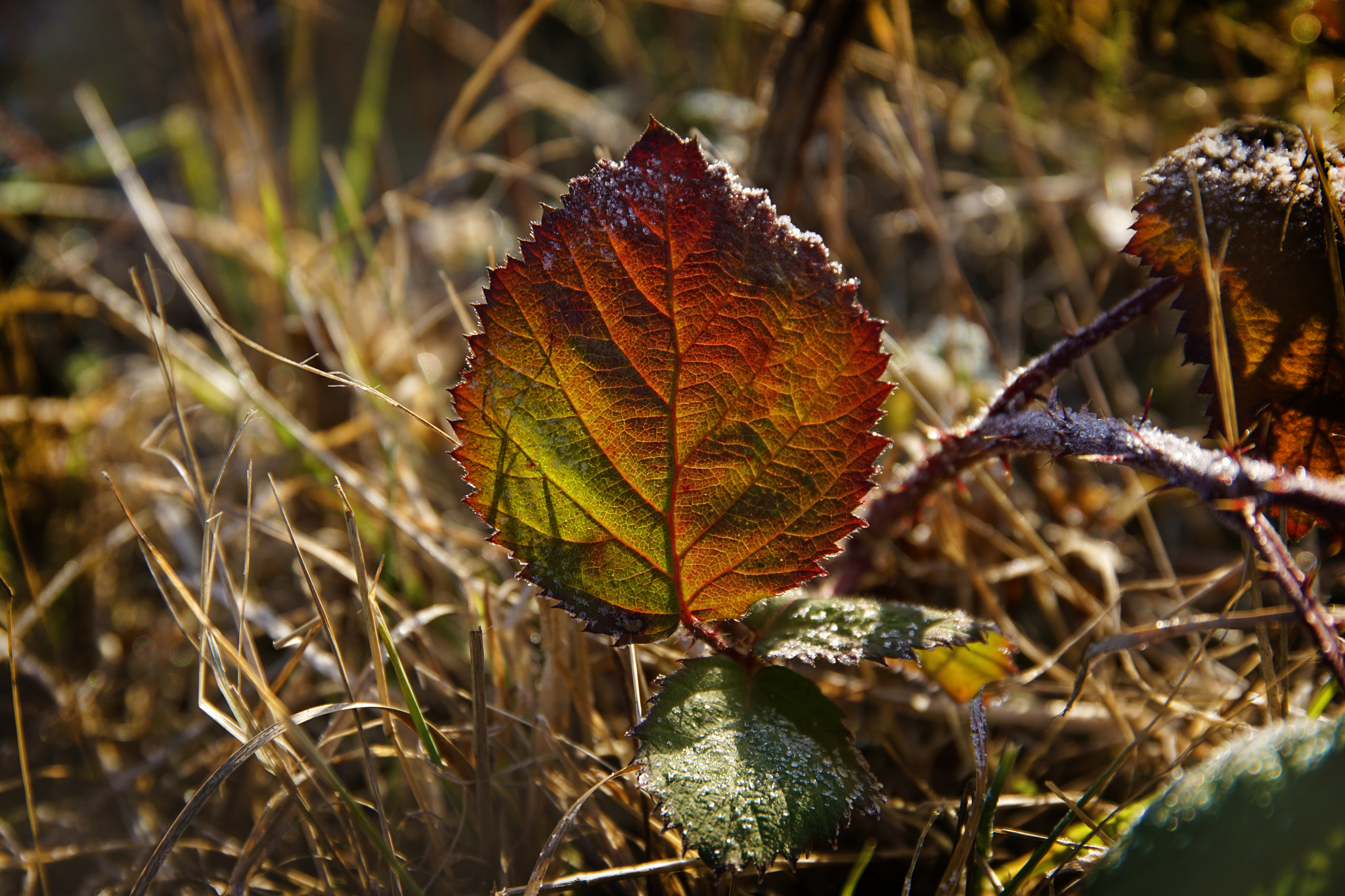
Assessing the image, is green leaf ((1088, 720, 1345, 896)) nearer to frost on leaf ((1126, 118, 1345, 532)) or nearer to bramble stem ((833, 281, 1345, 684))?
bramble stem ((833, 281, 1345, 684))

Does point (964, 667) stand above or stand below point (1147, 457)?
below

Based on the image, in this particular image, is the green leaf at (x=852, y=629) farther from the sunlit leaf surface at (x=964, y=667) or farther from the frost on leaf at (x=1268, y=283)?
the frost on leaf at (x=1268, y=283)

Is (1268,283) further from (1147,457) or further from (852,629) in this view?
(852,629)

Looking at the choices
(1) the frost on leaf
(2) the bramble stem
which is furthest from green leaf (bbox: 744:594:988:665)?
(1) the frost on leaf

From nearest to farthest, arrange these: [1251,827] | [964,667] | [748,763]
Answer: [1251,827] → [748,763] → [964,667]

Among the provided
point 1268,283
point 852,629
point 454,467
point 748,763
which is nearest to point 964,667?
point 852,629

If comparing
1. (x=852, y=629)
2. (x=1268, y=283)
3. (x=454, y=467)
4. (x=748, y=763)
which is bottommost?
(x=748, y=763)

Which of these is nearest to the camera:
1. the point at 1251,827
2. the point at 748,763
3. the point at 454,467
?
the point at 1251,827
